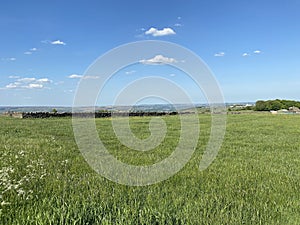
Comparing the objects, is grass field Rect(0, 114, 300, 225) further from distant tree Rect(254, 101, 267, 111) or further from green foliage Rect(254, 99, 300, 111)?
green foliage Rect(254, 99, 300, 111)

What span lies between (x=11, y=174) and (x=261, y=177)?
6867 mm

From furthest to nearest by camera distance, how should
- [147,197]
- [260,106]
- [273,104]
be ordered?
[273,104] → [260,106] → [147,197]

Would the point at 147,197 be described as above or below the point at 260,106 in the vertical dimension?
below

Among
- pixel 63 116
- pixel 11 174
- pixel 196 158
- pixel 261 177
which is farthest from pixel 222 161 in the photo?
pixel 63 116

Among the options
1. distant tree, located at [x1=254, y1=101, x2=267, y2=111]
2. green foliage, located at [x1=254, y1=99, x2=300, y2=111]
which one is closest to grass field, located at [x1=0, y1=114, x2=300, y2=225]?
distant tree, located at [x1=254, y1=101, x2=267, y2=111]

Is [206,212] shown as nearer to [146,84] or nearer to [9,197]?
[9,197]

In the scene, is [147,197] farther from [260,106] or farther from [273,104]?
[273,104]

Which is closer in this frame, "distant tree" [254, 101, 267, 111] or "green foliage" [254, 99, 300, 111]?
"distant tree" [254, 101, 267, 111]

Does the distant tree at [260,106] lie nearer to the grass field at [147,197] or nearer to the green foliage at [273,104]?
the green foliage at [273,104]

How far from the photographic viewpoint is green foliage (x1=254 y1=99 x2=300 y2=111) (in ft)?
280

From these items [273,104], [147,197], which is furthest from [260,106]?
[147,197]

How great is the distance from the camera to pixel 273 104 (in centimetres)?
9100

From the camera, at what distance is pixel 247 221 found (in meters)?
5.51

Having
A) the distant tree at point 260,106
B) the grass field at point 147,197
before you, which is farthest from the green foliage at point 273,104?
the grass field at point 147,197
